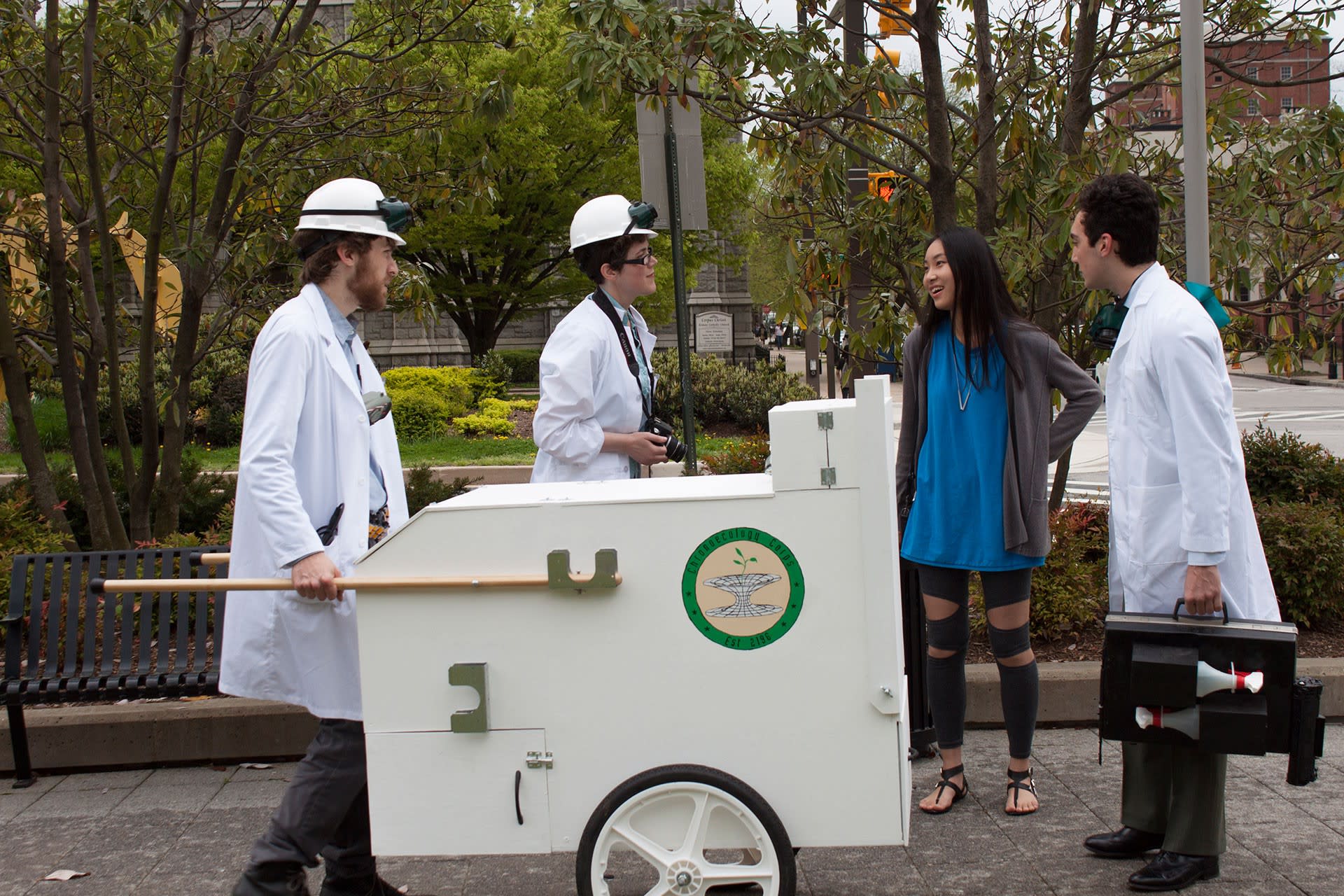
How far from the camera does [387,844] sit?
308 centimetres

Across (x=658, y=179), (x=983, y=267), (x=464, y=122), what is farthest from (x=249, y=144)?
(x=983, y=267)

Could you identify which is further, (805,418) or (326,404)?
(326,404)

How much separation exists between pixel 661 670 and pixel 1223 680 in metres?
1.50

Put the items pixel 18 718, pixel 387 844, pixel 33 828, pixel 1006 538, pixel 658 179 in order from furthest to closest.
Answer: pixel 658 179
pixel 18 718
pixel 33 828
pixel 1006 538
pixel 387 844

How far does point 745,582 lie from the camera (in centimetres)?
291

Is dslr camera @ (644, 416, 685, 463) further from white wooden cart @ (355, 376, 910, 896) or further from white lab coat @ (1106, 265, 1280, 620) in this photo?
white lab coat @ (1106, 265, 1280, 620)

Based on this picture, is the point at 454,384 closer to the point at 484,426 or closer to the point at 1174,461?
the point at 484,426

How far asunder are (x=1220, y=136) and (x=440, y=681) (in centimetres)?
561

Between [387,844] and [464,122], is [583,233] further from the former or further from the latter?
[464,122]

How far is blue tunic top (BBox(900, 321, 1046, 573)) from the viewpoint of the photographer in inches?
155

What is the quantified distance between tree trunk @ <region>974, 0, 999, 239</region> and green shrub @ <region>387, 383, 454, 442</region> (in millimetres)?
11598

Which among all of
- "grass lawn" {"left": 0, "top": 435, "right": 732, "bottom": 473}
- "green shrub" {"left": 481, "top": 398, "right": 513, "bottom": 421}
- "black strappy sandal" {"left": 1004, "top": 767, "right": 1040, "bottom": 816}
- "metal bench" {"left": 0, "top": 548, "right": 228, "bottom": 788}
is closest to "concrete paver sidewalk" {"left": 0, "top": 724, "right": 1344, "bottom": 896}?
"black strappy sandal" {"left": 1004, "top": 767, "right": 1040, "bottom": 816}

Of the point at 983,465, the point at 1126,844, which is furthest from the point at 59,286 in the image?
the point at 1126,844

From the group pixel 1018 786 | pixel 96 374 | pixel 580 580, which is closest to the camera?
pixel 580 580
